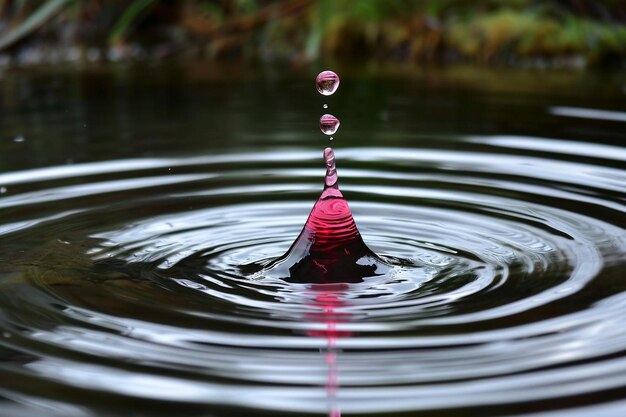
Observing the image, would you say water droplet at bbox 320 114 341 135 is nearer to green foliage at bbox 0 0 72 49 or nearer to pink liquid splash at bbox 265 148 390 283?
pink liquid splash at bbox 265 148 390 283

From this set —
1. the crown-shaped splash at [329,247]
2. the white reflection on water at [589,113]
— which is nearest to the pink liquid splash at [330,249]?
→ the crown-shaped splash at [329,247]

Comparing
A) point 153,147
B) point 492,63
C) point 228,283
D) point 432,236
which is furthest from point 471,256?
point 492,63

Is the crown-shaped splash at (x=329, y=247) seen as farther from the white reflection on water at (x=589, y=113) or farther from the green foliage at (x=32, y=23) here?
the green foliage at (x=32, y=23)

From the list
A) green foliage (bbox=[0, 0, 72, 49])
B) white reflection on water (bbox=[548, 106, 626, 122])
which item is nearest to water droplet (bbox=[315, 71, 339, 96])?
white reflection on water (bbox=[548, 106, 626, 122])

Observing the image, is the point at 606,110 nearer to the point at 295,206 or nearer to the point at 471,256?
the point at 295,206

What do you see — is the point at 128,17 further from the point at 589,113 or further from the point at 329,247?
the point at 329,247

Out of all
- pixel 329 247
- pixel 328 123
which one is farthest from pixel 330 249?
pixel 328 123
